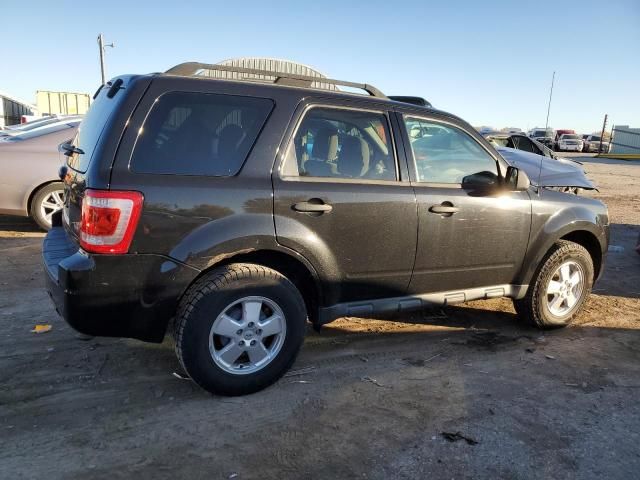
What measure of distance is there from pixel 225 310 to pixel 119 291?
60 cm

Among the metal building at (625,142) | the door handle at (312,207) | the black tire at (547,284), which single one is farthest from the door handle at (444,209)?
the metal building at (625,142)

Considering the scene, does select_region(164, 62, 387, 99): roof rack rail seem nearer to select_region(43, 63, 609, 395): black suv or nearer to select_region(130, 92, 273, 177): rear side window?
select_region(43, 63, 609, 395): black suv

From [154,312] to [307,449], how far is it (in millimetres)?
1139

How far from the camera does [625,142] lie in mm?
39750

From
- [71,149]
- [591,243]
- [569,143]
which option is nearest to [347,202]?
[71,149]

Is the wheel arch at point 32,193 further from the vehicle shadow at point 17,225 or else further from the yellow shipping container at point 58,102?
the yellow shipping container at point 58,102

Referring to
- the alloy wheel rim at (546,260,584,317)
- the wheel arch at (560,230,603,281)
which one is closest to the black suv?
the alloy wheel rim at (546,260,584,317)

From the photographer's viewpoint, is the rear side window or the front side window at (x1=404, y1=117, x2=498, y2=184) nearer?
the rear side window

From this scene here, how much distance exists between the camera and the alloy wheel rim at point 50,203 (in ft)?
23.0

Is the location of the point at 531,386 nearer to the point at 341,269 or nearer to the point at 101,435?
the point at 341,269

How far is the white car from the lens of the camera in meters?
39.4

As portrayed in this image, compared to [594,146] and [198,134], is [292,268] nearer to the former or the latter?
→ [198,134]

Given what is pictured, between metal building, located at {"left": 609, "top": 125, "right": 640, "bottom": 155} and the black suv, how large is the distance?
40.5m

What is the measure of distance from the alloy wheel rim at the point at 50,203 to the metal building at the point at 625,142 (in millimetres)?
40659
